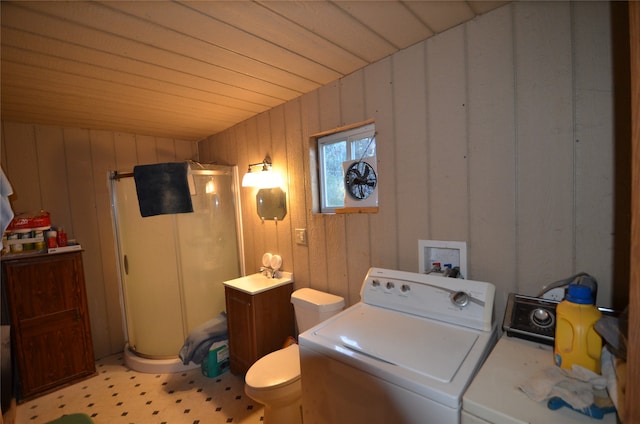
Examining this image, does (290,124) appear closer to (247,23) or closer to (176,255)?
(247,23)

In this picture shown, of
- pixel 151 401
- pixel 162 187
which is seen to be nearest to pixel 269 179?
pixel 162 187

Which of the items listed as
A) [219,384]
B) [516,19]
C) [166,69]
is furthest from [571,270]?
[219,384]

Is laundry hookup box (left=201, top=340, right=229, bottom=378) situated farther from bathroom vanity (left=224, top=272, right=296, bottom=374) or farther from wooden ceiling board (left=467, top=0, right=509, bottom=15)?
wooden ceiling board (left=467, top=0, right=509, bottom=15)

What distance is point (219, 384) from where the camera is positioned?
6.98 ft

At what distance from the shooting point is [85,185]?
253 cm

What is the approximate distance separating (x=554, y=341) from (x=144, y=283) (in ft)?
9.08

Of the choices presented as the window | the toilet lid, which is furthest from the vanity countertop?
the window

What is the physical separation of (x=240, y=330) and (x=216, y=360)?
1.37 feet

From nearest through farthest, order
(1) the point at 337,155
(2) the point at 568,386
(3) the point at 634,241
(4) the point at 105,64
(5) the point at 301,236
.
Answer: (3) the point at 634,241
(2) the point at 568,386
(4) the point at 105,64
(1) the point at 337,155
(5) the point at 301,236

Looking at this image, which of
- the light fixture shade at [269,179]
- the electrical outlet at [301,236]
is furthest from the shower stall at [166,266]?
the electrical outlet at [301,236]

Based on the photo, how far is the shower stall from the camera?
237 centimetres

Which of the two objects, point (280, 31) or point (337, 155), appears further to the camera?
point (337, 155)

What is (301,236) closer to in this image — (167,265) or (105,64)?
(167,265)

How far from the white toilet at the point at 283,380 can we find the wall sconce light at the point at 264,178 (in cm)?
91
